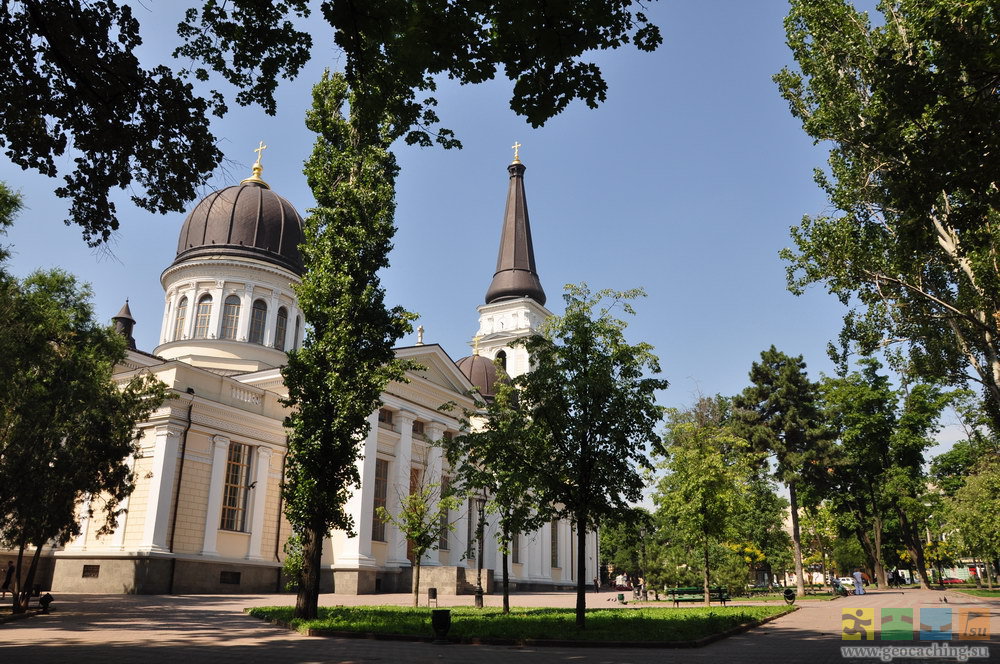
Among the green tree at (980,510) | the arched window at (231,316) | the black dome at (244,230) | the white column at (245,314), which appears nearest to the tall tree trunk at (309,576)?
the white column at (245,314)

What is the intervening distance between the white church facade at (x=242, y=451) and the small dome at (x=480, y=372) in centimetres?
38

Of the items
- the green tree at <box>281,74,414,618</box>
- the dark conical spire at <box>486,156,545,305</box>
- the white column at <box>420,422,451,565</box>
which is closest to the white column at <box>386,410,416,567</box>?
the white column at <box>420,422,451,565</box>

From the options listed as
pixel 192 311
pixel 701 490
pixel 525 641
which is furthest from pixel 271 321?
pixel 525 641

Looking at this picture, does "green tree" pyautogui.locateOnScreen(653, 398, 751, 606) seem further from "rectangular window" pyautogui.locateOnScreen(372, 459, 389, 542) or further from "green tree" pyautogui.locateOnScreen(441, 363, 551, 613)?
"rectangular window" pyautogui.locateOnScreen(372, 459, 389, 542)

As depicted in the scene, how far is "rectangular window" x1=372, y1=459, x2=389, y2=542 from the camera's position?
118 ft

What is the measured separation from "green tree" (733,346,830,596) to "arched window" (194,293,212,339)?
116 ft

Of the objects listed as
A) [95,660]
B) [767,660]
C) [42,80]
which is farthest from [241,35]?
[767,660]

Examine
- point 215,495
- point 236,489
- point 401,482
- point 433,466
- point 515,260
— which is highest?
point 515,260

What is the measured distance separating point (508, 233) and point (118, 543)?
146 feet

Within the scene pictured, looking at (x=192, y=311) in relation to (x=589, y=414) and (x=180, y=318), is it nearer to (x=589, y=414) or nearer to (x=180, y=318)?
(x=180, y=318)

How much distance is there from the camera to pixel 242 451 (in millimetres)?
32938

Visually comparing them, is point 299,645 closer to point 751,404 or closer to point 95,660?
point 95,660

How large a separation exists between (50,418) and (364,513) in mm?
17892

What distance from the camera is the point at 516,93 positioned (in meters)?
7.55
